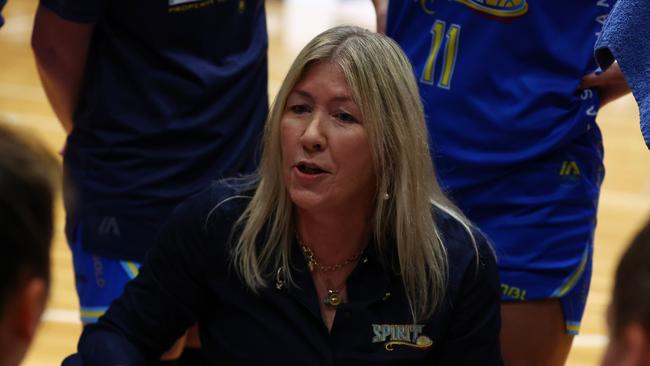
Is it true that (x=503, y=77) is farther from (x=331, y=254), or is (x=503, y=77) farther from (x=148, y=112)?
(x=148, y=112)

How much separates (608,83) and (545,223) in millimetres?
366

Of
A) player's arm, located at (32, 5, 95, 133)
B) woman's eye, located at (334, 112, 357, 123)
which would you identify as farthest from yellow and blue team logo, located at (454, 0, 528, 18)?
player's arm, located at (32, 5, 95, 133)

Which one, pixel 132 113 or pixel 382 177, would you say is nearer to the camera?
pixel 382 177

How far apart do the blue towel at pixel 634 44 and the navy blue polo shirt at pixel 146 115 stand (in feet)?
3.48

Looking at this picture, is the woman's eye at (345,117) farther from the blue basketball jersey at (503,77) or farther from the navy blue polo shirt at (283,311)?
the blue basketball jersey at (503,77)

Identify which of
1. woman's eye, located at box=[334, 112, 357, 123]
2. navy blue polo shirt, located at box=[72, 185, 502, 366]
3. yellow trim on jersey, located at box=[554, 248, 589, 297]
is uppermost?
woman's eye, located at box=[334, 112, 357, 123]

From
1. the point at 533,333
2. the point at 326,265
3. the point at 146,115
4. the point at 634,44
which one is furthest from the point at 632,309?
the point at 146,115

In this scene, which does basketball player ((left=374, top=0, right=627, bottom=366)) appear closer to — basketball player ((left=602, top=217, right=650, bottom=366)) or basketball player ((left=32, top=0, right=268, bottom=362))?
basketball player ((left=32, top=0, right=268, bottom=362))

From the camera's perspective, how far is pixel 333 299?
235 cm

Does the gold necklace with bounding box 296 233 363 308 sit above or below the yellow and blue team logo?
below

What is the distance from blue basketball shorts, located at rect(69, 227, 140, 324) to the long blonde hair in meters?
0.48

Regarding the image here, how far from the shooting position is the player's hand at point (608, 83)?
2.64 meters

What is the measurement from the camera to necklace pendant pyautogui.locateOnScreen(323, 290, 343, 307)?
2350 mm

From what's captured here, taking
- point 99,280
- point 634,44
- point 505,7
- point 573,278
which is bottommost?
point 99,280
